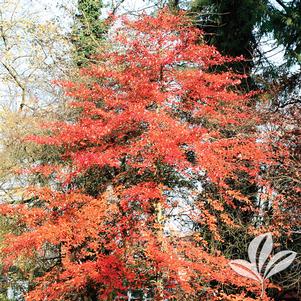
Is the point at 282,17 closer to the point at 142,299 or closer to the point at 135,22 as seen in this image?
the point at 135,22

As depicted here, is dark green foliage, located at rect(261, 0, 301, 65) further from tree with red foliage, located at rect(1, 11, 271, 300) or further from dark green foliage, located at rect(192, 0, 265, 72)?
tree with red foliage, located at rect(1, 11, 271, 300)

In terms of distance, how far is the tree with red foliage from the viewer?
10195mm

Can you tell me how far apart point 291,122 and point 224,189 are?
8.63 ft

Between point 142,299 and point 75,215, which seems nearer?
point 75,215

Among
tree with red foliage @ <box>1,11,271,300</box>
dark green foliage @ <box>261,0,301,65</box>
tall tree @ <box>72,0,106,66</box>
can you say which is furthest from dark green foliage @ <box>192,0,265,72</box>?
tall tree @ <box>72,0,106,66</box>

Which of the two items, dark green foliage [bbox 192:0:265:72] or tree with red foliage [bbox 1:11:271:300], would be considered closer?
tree with red foliage [bbox 1:11:271:300]

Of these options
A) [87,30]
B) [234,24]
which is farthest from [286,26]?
[87,30]

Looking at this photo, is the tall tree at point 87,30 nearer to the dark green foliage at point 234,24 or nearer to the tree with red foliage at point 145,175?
the tree with red foliage at point 145,175

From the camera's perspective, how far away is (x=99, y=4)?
52.5 feet

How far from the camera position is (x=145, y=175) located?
38.3 ft

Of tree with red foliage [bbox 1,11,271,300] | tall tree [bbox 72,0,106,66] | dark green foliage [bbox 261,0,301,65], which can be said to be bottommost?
tree with red foliage [bbox 1,11,271,300]

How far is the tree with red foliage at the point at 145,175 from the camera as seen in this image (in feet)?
33.4

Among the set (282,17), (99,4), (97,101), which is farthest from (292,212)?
(99,4)

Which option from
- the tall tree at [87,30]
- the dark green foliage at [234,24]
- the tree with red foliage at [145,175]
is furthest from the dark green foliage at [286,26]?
the tall tree at [87,30]
